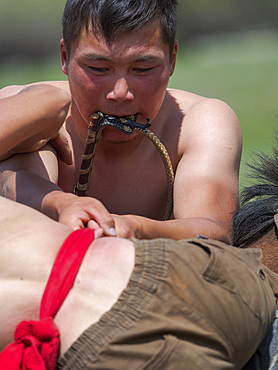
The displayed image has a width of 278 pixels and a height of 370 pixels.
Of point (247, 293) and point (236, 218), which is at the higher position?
point (247, 293)

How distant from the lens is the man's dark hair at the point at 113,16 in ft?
7.27

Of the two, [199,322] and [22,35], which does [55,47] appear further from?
[199,322]

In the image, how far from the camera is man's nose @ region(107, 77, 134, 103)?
7.31ft

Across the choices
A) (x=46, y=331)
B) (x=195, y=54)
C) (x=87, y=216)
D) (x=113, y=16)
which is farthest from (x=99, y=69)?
(x=195, y=54)

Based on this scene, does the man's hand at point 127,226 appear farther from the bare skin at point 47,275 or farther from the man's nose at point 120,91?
the man's nose at point 120,91

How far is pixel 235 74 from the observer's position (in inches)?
318

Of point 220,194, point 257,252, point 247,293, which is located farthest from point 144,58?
point 247,293

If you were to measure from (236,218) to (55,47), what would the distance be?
7110mm

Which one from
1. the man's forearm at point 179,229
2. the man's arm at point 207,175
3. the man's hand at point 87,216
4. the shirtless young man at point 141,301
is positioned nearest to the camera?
the shirtless young man at point 141,301

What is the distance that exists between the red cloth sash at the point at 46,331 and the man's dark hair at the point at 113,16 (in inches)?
44.1

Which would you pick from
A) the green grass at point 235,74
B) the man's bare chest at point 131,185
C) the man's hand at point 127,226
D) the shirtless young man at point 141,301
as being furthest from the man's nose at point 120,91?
the green grass at point 235,74

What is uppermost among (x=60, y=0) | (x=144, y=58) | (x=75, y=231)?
(x=144, y=58)

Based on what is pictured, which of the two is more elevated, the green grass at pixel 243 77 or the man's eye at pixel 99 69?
the man's eye at pixel 99 69

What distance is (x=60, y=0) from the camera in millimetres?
8664
